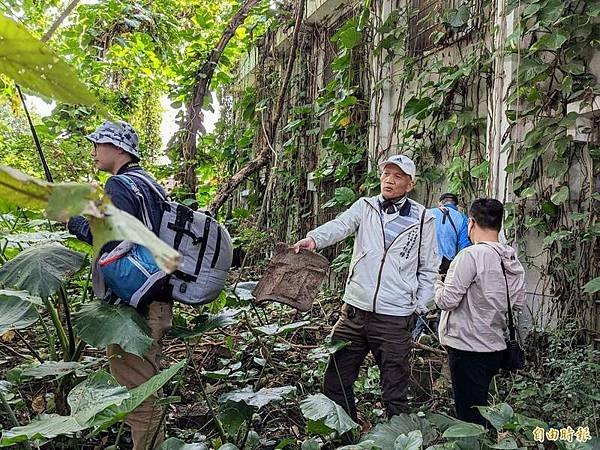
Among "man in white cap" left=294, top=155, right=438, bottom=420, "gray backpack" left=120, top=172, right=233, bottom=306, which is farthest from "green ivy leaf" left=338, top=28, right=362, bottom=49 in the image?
"gray backpack" left=120, top=172, right=233, bottom=306

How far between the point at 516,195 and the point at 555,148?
1.44 ft

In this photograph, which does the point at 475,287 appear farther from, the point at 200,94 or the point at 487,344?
the point at 200,94

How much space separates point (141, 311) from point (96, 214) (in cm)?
244

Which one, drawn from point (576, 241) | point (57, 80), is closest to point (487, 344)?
point (576, 241)

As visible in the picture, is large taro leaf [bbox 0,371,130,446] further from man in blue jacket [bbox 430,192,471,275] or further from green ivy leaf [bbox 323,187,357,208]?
green ivy leaf [bbox 323,187,357,208]

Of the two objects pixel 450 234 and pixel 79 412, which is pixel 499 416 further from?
pixel 450 234

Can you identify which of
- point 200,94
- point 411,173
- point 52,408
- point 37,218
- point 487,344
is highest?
point 200,94

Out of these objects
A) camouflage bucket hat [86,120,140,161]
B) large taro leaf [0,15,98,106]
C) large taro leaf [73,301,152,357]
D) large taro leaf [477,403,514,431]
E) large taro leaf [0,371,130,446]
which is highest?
camouflage bucket hat [86,120,140,161]

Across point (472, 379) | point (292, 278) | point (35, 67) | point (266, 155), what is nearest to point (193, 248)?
point (292, 278)

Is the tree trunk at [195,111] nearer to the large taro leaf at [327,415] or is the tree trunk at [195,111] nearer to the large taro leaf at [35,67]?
the large taro leaf at [327,415]

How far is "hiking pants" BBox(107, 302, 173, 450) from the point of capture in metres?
2.74

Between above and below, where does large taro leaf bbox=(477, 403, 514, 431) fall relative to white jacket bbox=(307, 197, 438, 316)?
below

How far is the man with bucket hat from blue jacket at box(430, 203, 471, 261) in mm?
2372

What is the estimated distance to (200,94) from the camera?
283 inches
